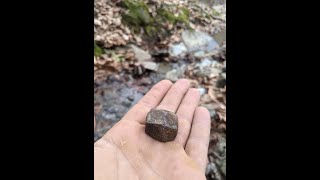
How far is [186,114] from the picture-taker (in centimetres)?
232

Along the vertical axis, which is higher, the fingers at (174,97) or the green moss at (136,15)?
the green moss at (136,15)

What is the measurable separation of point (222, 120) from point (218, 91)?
24.5 inches

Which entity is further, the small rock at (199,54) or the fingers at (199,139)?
the small rock at (199,54)

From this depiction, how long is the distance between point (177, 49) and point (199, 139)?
10.6ft

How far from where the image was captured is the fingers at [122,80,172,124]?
216 centimetres

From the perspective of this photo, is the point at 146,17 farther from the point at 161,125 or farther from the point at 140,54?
the point at 161,125

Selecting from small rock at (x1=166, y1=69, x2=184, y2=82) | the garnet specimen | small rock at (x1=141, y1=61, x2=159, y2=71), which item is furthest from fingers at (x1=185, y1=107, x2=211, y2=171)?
small rock at (x1=141, y1=61, x2=159, y2=71)

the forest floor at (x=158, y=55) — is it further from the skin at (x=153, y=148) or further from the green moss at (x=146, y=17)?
the skin at (x=153, y=148)

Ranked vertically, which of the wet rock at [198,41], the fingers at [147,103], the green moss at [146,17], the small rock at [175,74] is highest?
the green moss at [146,17]

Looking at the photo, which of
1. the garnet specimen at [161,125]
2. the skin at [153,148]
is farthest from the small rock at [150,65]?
the garnet specimen at [161,125]

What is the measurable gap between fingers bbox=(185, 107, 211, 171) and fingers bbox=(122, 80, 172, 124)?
328 millimetres

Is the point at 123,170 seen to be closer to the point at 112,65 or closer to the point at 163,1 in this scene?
the point at 112,65

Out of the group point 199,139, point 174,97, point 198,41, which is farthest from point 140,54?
point 199,139

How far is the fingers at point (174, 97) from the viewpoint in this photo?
94.5 inches
